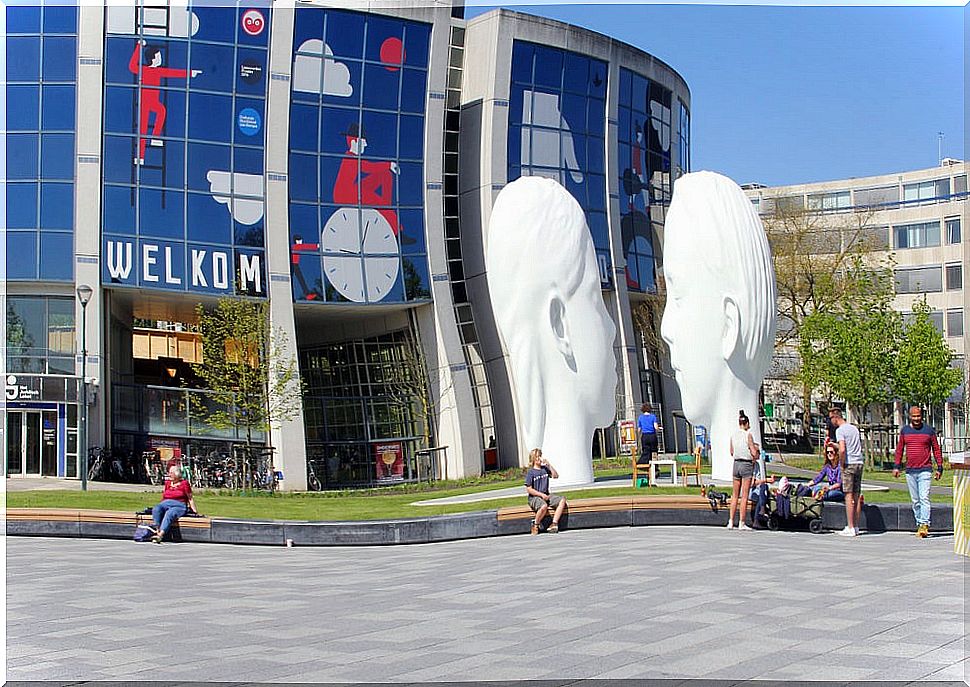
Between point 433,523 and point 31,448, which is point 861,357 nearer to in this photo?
point 433,523

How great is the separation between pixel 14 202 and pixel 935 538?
3174 cm

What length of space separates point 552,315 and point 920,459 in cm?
805

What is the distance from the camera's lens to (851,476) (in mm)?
17375

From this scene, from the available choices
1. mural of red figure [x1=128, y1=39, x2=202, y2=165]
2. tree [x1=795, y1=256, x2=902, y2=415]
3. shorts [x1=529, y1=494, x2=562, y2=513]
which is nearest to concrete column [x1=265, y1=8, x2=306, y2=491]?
mural of red figure [x1=128, y1=39, x2=202, y2=165]

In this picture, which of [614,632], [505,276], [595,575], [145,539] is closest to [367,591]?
[595,575]

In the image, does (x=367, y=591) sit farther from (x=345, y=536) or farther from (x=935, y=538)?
(x=935, y=538)

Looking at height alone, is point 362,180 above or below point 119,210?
above

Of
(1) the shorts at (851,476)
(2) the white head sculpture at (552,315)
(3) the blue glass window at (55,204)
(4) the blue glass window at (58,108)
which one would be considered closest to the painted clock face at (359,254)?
(3) the blue glass window at (55,204)

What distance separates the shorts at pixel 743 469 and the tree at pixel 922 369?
21486 mm

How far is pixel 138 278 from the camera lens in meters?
39.8

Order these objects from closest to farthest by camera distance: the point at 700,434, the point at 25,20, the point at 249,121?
1. the point at 700,434
2. the point at 25,20
3. the point at 249,121

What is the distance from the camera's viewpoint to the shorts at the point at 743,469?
58.2 ft

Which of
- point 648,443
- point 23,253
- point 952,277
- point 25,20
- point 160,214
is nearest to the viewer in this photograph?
point 648,443

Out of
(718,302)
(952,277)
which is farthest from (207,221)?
(952,277)
